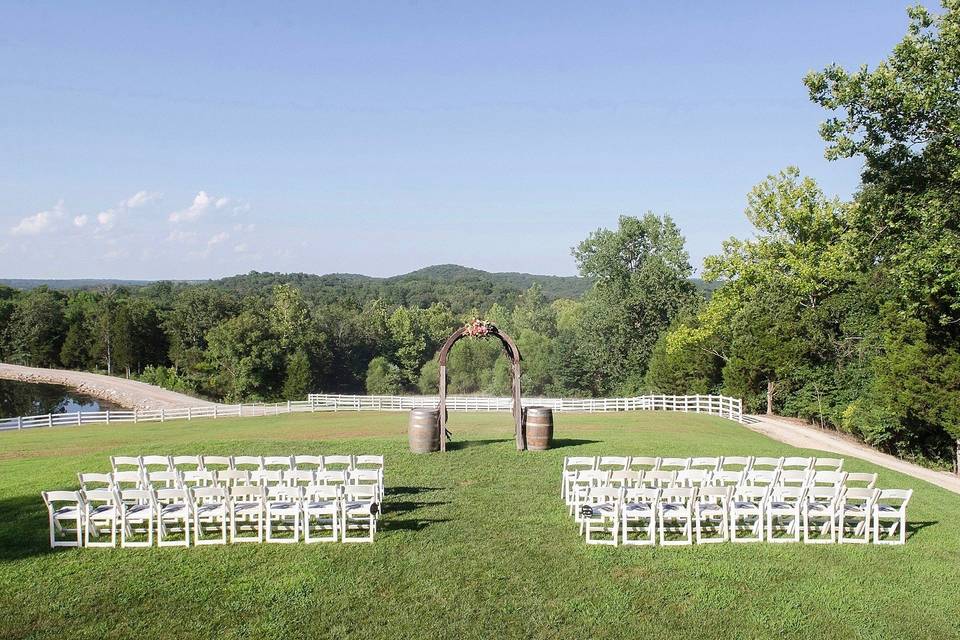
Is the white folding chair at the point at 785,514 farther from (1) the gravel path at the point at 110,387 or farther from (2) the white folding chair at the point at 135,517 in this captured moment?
(1) the gravel path at the point at 110,387

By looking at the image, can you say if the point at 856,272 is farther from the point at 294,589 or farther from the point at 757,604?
the point at 294,589

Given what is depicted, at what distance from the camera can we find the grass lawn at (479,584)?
8156 mm

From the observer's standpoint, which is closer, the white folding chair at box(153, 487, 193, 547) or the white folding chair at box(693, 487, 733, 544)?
the white folding chair at box(153, 487, 193, 547)

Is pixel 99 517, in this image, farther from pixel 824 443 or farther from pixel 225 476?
pixel 824 443

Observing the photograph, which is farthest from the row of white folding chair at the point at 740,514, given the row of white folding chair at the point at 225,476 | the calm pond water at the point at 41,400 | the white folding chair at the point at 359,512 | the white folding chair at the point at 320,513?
the calm pond water at the point at 41,400

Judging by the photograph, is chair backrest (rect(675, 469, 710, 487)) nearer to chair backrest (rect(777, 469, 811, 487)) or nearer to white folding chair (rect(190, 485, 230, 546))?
chair backrest (rect(777, 469, 811, 487))

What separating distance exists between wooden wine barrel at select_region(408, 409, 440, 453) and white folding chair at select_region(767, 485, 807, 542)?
32.6 feet

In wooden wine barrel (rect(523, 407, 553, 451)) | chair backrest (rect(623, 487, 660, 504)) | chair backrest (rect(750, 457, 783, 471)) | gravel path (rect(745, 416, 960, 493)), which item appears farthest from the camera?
gravel path (rect(745, 416, 960, 493))

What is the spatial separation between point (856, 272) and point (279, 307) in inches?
2591

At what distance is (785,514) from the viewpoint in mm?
11562

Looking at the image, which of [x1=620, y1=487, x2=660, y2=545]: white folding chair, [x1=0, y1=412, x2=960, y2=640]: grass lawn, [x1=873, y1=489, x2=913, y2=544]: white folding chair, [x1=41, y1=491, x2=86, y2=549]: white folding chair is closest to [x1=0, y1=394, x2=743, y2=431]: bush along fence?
[x1=0, y1=412, x2=960, y2=640]: grass lawn

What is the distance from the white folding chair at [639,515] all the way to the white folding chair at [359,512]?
3.92 metres

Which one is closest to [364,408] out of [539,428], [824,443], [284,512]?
[539,428]

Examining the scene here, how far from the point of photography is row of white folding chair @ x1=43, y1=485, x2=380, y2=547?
11117 mm
